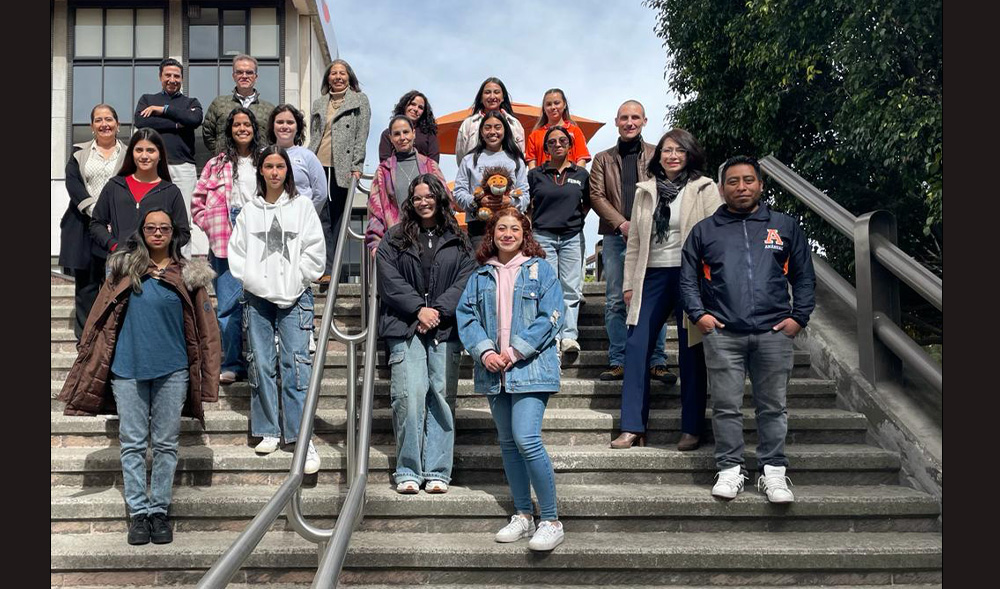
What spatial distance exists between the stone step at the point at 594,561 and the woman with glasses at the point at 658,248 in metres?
1.00

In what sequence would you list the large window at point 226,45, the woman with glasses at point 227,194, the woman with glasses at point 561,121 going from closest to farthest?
the woman with glasses at point 227,194
the woman with glasses at point 561,121
the large window at point 226,45

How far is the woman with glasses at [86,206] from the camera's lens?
5.45m

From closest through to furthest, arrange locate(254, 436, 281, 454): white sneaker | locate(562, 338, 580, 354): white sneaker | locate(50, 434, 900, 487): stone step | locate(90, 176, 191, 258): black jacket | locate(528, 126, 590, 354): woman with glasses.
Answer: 1. locate(50, 434, 900, 487): stone step
2. locate(254, 436, 281, 454): white sneaker
3. locate(90, 176, 191, 258): black jacket
4. locate(562, 338, 580, 354): white sneaker
5. locate(528, 126, 590, 354): woman with glasses

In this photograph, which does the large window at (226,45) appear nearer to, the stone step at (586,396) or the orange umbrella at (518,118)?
the orange umbrella at (518,118)

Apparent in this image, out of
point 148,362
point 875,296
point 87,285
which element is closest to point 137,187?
A: point 87,285

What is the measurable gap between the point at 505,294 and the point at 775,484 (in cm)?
164

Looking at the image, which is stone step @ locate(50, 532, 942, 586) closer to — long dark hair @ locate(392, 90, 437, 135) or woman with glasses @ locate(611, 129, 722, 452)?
woman with glasses @ locate(611, 129, 722, 452)

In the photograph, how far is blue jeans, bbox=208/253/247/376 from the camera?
518cm

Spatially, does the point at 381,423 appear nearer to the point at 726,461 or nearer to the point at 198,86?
the point at 726,461

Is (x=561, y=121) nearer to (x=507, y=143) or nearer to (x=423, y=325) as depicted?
(x=507, y=143)

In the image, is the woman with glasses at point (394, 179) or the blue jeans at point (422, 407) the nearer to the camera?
the blue jeans at point (422, 407)

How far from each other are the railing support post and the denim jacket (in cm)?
196

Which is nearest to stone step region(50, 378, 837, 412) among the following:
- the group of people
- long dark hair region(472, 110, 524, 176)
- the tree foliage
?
the group of people

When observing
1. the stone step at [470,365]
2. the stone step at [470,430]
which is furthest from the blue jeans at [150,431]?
the stone step at [470,365]
